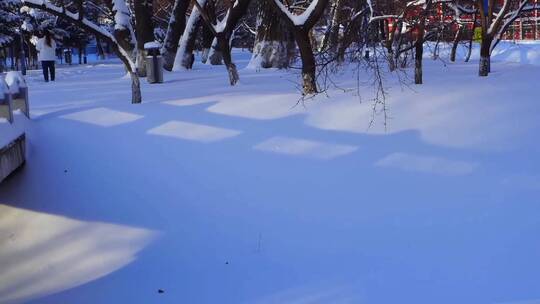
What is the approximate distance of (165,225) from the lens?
646 centimetres

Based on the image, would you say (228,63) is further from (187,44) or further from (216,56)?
(216,56)

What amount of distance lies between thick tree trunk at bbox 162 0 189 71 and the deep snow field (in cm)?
1034

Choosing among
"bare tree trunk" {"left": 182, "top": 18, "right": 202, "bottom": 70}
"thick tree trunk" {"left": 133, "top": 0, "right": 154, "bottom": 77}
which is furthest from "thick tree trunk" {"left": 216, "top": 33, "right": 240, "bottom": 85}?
"bare tree trunk" {"left": 182, "top": 18, "right": 202, "bottom": 70}

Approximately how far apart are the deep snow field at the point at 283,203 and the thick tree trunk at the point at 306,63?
60 cm

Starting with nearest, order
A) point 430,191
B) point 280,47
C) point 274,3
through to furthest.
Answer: point 430,191
point 274,3
point 280,47

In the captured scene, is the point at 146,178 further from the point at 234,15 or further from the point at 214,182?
the point at 234,15

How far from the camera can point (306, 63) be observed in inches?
386

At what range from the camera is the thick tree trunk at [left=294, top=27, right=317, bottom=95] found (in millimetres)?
9578

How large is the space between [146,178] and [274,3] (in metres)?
3.98

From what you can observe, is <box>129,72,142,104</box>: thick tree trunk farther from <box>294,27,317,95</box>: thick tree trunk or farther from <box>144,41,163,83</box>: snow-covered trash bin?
<box>144,41,163,83</box>: snow-covered trash bin

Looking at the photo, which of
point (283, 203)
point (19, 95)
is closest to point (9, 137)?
point (19, 95)

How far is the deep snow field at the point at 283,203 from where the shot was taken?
17.1 feet

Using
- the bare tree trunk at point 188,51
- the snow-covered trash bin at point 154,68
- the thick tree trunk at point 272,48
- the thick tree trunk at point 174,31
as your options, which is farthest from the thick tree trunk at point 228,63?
the bare tree trunk at point 188,51

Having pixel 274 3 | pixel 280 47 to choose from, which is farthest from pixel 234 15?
pixel 280 47
